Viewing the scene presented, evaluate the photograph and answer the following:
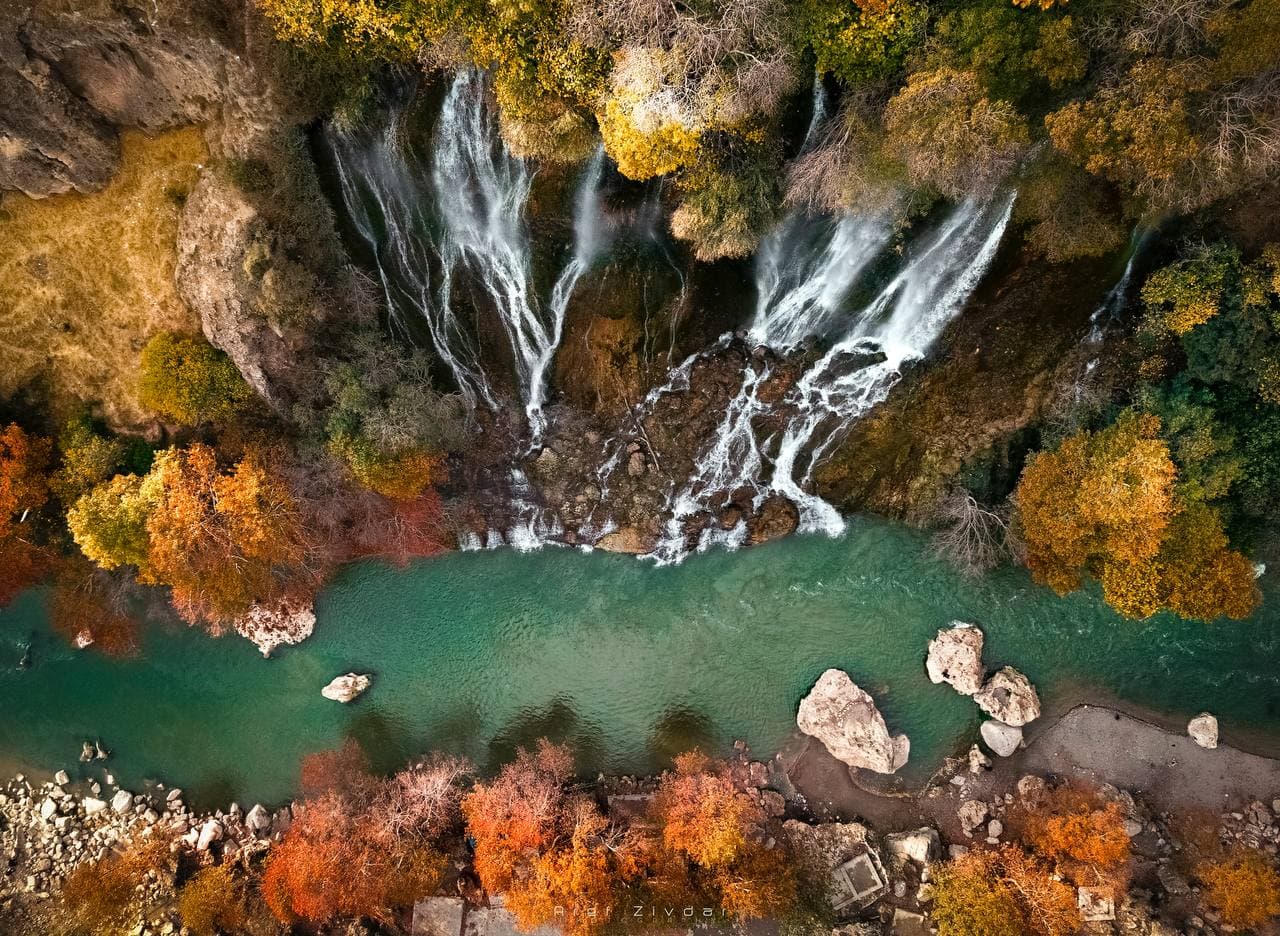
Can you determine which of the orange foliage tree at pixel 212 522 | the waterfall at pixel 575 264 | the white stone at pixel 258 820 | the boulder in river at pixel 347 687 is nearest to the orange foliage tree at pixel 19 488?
the orange foliage tree at pixel 212 522

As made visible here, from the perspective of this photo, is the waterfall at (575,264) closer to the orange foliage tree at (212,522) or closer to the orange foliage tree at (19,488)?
the orange foliage tree at (212,522)

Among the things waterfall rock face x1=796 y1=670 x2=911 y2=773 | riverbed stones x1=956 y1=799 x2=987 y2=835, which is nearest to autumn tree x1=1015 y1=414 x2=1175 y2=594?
waterfall rock face x1=796 y1=670 x2=911 y2=773

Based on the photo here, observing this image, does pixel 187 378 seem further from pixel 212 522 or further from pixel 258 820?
pixel 258 820

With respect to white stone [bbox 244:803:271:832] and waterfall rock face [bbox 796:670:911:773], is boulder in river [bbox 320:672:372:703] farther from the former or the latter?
waterfall rock face [bbox 796:670:911:773]

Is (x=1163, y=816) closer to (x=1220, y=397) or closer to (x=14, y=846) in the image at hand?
(x=1220, y=397)

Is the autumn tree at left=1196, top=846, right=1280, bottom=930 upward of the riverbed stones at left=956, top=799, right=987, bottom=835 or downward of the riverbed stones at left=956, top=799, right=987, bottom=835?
upward

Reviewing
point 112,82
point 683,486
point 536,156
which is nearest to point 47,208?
point 112,82
